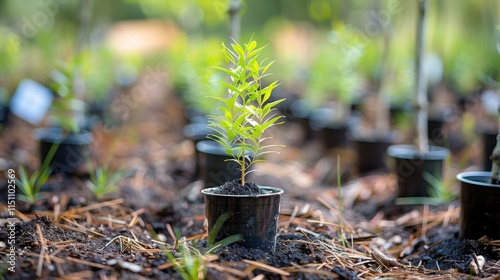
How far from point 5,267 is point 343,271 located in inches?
53.6

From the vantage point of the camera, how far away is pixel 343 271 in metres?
2.40

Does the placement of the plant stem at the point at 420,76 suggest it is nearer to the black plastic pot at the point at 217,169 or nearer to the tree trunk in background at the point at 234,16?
the tree trunk in background at the point at 234,16

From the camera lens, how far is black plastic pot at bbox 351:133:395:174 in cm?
570

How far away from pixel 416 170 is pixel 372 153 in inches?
51.6

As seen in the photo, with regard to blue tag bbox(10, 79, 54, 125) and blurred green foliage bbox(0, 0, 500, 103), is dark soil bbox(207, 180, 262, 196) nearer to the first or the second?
blurred green foliage bbox(0, 0, 500, 103)

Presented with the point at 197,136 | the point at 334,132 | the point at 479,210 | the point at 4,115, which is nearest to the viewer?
the point at 479,210

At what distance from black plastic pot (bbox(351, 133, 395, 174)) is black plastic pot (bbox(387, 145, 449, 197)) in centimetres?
113

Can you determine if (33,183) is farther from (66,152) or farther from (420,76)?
(420,76)

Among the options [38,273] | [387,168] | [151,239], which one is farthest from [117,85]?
[38,273]

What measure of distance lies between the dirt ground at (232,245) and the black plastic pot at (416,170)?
0.65 ft

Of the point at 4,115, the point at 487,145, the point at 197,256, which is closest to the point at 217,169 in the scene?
the point at 197,256

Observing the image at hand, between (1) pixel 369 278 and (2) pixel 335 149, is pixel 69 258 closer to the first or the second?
(1) pixel 369 278

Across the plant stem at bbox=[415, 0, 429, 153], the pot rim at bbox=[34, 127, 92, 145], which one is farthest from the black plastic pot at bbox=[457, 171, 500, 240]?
the pot rim at bbox=[34, 127, 92, 145]

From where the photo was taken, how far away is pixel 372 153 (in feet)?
18.7
